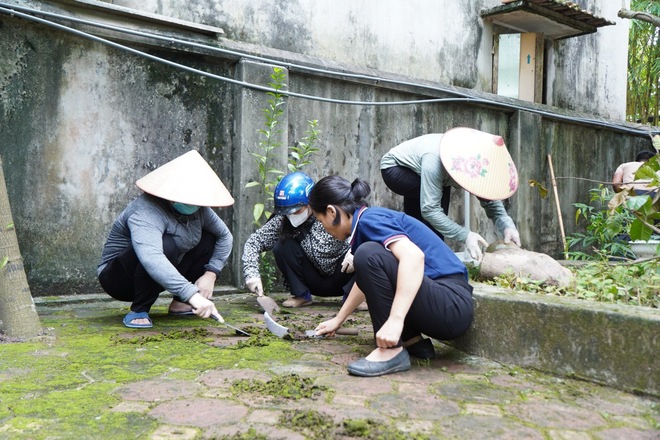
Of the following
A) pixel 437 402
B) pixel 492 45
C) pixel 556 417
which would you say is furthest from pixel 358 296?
pixel 492 45

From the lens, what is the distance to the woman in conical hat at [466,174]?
13.3ft

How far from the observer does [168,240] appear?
3799mm

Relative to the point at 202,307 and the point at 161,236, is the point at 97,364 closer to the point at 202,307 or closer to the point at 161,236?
the point at 202,307

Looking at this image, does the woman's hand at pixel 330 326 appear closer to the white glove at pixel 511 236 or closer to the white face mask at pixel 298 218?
the white face mask at pixel 298 218

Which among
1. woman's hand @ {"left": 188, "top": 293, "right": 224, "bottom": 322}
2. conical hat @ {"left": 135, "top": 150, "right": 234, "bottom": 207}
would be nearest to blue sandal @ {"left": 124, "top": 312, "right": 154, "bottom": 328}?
woman's hand @ {"left": 188, "top": 293, "right": 224, "bottom": 322}

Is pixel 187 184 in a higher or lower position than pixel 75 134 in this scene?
lower

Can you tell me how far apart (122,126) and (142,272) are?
169 centimetres

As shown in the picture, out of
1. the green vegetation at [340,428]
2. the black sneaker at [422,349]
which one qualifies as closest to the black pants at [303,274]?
the black sneaker at [422,349]

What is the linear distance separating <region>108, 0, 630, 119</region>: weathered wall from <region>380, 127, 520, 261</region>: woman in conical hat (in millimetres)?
2222

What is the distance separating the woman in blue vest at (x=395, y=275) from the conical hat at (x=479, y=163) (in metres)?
1.05

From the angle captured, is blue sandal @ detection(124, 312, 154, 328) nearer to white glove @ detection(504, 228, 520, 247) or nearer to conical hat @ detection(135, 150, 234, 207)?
conical hat @ detection(135, 150, 234, 207)

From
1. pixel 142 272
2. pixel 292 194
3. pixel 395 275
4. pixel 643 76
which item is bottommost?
pixel 142 272

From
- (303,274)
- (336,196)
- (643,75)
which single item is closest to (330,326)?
(336,196)

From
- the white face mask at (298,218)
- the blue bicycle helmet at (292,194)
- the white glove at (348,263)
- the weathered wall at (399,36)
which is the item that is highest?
the weathered wall at (399,36)
